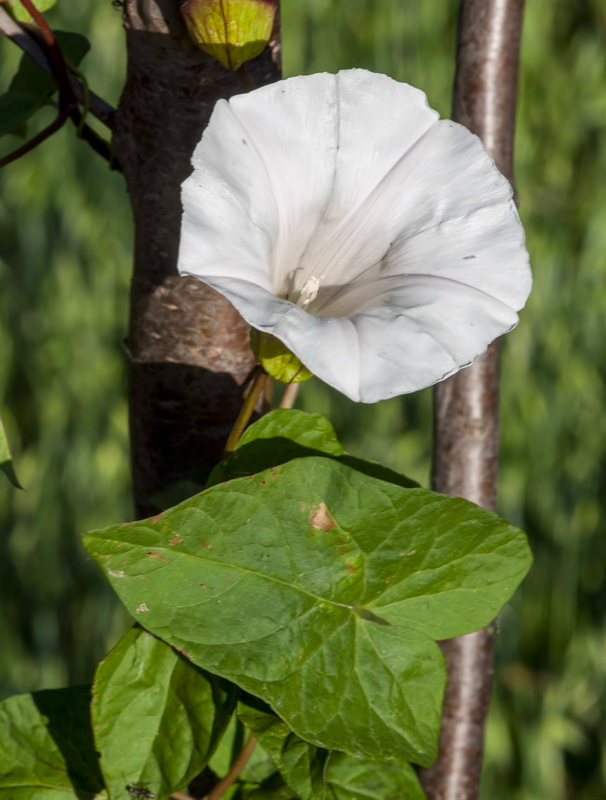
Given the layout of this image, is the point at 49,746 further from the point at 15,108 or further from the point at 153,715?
the point at 15,108

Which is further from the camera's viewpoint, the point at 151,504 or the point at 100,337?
the point at 100,337

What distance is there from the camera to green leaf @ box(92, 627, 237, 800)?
0.51m

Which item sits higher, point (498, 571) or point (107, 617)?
point (498, 571)

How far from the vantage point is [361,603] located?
1.61ft

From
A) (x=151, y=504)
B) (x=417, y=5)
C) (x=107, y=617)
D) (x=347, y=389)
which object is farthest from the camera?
(x=417, y=5)

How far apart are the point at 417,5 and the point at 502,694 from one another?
121 centimetres

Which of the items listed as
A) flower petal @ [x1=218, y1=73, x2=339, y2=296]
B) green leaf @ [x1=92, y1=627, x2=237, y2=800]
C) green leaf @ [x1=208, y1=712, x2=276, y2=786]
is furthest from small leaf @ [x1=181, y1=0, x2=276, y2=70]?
green leaf @ [x1=208, y1=712, x2=276, y2=786]

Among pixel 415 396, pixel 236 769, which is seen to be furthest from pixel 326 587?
pixel 415 396

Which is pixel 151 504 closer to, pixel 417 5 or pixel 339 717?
pixel 339 717

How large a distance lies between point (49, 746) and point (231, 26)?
16.4 inches

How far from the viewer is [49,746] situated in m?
0.59

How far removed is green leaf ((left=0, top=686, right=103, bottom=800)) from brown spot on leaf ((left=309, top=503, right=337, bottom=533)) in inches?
8.5

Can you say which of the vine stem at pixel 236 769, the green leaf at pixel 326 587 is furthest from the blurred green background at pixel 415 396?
the green leaf at pixel 326 587

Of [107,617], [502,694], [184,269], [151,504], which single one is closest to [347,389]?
[184,269]
